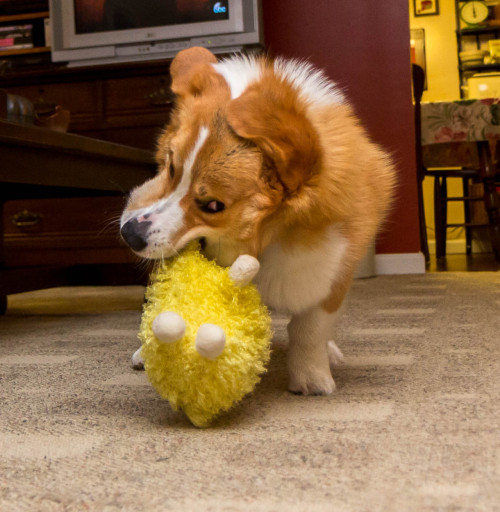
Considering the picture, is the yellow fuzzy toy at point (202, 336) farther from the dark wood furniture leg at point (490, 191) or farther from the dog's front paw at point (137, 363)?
the dark wood furniture leg at point (490, 191)

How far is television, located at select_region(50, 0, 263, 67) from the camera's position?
311 centimetres

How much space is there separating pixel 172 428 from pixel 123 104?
2.44 meters

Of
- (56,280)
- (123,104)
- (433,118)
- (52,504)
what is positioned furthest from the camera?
(433,118)

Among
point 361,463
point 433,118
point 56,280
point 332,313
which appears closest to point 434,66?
point 433,118

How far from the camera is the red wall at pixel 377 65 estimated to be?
3.43m

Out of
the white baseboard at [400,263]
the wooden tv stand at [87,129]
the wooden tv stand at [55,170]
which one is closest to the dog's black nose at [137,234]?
the wooden tv stand at [55,170]

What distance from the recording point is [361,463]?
707mm

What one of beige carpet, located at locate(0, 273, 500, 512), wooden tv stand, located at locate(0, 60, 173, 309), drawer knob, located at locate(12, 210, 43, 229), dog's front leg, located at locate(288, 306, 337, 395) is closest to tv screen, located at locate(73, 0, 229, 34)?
wooden tv stand, located at locate(0, 60, 173, 309)

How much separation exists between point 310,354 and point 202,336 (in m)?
0.30

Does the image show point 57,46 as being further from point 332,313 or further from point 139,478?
point 139,478

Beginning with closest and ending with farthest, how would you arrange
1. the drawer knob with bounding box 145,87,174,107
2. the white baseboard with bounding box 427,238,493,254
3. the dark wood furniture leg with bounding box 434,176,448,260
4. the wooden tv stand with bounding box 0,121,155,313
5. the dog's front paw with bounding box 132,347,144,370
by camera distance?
the dog's front paw with bounding box 132,347,144,370 < the wooden tv stand with bounding box 0,121,155,313 < the drawer knob with bounding box 145,87,174,107 < the dark wood furniture leg with bounding box 434,176,448,260 < the white baseboard with bounding box 427,238,493,254

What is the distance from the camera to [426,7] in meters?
6.06

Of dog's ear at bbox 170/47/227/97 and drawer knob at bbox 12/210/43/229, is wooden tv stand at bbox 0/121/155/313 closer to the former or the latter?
dog's ear at bbox 170/47/227/97

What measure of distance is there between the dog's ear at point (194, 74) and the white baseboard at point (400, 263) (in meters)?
2.45
